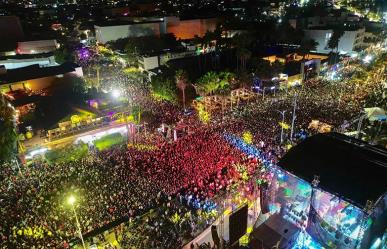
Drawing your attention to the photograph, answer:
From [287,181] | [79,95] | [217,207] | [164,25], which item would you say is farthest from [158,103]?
[164,25]

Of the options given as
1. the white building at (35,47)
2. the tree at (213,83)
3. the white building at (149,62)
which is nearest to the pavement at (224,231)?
the tree at (213,83)

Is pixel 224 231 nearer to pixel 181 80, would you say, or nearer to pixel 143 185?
pixel 143 185

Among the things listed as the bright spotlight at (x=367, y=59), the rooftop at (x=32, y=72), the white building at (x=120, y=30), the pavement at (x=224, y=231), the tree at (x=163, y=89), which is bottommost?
the pavement at (x=224, y=231)

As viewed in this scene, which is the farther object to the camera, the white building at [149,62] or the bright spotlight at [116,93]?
the white building at [149,62]

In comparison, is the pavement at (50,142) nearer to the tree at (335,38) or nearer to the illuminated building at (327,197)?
the illuminated building at (327,197)

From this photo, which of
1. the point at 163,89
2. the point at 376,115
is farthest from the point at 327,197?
the point at 163,89

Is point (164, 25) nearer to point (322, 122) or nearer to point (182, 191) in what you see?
point (322, 122)
